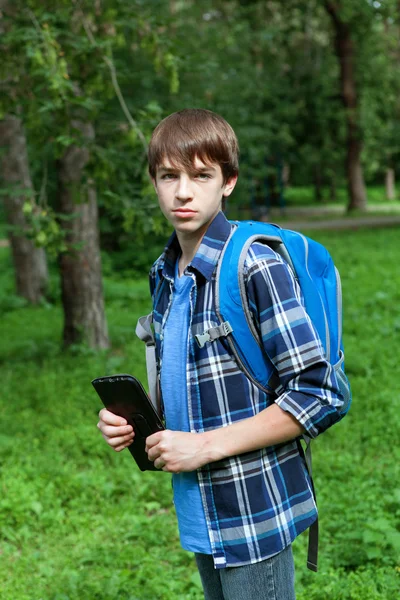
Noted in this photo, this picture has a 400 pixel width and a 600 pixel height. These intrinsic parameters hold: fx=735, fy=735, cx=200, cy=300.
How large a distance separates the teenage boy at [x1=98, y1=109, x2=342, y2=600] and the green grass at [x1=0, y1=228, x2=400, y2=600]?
1716mm

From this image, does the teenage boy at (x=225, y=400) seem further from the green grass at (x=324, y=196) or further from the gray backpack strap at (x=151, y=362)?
the green grass at (x=324, y=196)

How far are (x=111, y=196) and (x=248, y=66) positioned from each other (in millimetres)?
14493

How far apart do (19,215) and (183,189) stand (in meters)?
10.7

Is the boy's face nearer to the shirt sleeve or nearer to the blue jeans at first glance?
the shirt sleeve

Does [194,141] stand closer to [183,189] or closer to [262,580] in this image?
[183,189]

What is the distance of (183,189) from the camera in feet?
6.06

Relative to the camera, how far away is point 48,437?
5.62 metres

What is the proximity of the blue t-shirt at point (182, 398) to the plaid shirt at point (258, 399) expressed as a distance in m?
0.02

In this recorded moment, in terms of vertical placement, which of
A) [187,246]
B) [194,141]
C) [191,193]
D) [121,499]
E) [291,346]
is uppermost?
[194,141]

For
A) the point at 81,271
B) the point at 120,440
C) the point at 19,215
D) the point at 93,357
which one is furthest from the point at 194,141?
the point at 19,215

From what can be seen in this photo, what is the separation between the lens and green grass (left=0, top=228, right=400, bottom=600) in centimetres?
365

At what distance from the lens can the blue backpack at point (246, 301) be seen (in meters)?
1.78

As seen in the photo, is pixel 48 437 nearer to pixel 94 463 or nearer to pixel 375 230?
pixel 94 463

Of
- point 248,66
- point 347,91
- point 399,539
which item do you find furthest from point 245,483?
point 347,91
